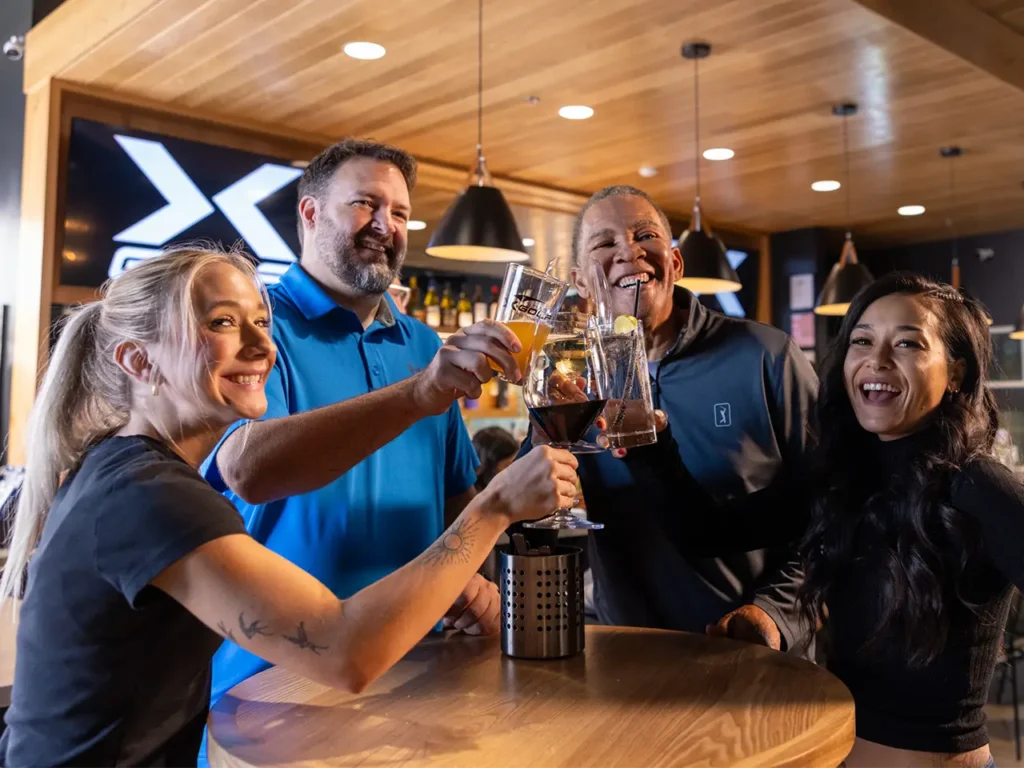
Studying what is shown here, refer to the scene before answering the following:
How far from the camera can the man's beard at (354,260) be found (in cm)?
194

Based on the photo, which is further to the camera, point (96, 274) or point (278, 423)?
point (96, 274)

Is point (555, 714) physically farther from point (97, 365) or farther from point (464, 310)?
point (464, 310)

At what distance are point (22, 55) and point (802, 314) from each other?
5.95m

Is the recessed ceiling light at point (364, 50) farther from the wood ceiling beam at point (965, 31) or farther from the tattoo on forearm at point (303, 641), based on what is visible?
the tattoo on forearm at point (303, 641)

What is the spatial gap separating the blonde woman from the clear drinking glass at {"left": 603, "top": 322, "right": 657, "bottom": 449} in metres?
0.21

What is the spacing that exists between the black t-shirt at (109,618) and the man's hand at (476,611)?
63cm

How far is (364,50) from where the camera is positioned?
151 inches

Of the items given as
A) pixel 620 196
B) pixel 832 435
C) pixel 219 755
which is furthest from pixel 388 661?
pixel 620 196

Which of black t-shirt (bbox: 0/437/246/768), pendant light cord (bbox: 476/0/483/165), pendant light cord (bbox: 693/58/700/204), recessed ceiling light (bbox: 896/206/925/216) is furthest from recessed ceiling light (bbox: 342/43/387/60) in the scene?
recessed ceiling light (bbox: 896/206/925/216)

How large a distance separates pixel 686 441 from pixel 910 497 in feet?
2.02

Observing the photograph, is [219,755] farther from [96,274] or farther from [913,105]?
[913,105]

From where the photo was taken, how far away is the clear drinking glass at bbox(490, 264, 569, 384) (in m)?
1.45

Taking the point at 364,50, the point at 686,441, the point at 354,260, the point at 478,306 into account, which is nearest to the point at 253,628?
the point at 354,260

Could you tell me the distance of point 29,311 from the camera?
4.11m
